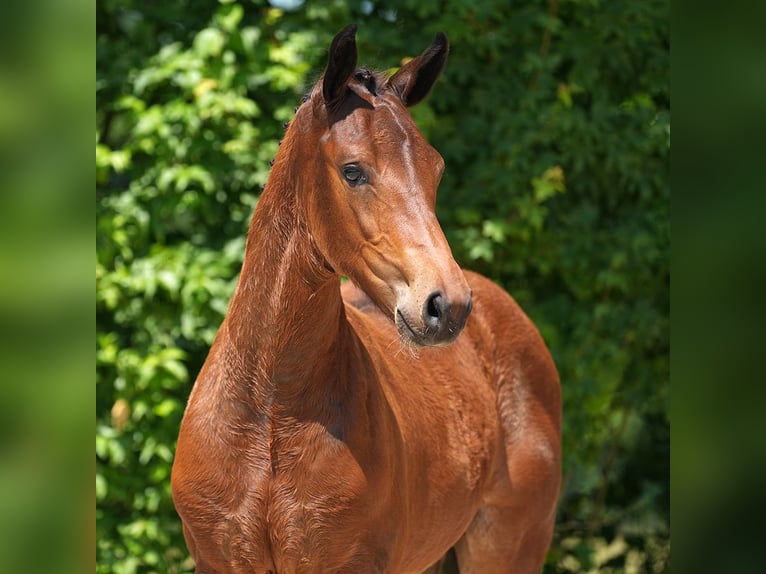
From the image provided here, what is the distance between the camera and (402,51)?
4.75m

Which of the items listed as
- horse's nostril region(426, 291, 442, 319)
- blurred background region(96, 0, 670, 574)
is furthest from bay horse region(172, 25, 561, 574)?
blurred background region(96, 0, 670, 574)

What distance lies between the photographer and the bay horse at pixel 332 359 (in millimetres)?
1883

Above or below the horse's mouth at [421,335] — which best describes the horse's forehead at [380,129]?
above

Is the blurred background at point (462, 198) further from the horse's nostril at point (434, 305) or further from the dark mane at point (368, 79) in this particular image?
the horse's nostril at point (434, 305)

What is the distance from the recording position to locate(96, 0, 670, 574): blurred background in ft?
14.4

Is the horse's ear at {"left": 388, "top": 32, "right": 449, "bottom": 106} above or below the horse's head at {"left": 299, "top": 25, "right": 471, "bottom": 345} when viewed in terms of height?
above

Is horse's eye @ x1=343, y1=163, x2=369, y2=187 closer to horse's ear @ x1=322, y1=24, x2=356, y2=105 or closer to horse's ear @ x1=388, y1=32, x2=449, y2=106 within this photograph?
horse's ear @ x1=322, y1=24, x2=356, y2=105

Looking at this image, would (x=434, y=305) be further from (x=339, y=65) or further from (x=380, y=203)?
(x=339, y=65)

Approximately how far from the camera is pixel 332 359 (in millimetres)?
2201

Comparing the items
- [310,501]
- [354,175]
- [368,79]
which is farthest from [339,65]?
[310,501]

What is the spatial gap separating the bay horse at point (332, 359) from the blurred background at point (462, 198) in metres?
2.09

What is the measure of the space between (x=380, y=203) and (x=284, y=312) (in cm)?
39

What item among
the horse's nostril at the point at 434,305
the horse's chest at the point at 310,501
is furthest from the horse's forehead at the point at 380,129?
the horse's chest at the point at 310,501
